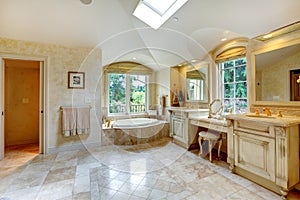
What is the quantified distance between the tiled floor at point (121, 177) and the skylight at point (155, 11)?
2692 millimetres

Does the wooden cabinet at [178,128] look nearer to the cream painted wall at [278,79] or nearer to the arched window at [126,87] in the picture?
the cream painted wall at [278,79]

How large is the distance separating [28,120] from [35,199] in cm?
294

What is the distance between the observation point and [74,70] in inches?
135

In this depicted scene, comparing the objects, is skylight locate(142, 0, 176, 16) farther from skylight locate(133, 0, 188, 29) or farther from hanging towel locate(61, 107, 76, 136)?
hanging towel locate(61, 107, 76, 136)

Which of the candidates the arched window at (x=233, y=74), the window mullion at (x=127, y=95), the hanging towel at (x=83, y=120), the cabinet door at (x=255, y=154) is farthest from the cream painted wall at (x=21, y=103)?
the cabinet door at (x=255, y=154)

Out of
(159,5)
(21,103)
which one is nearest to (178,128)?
(159,5)

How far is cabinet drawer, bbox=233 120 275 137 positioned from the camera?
1.88 m

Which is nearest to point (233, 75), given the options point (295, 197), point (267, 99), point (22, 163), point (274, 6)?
point (267, 99)

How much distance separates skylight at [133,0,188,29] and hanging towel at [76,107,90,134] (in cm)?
228

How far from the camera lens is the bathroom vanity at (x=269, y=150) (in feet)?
5.73

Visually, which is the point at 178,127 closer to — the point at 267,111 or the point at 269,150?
the point at 267,111

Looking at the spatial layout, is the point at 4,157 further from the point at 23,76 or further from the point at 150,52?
the point at 150,52

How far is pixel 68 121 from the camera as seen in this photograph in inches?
129

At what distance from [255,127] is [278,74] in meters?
0.91
